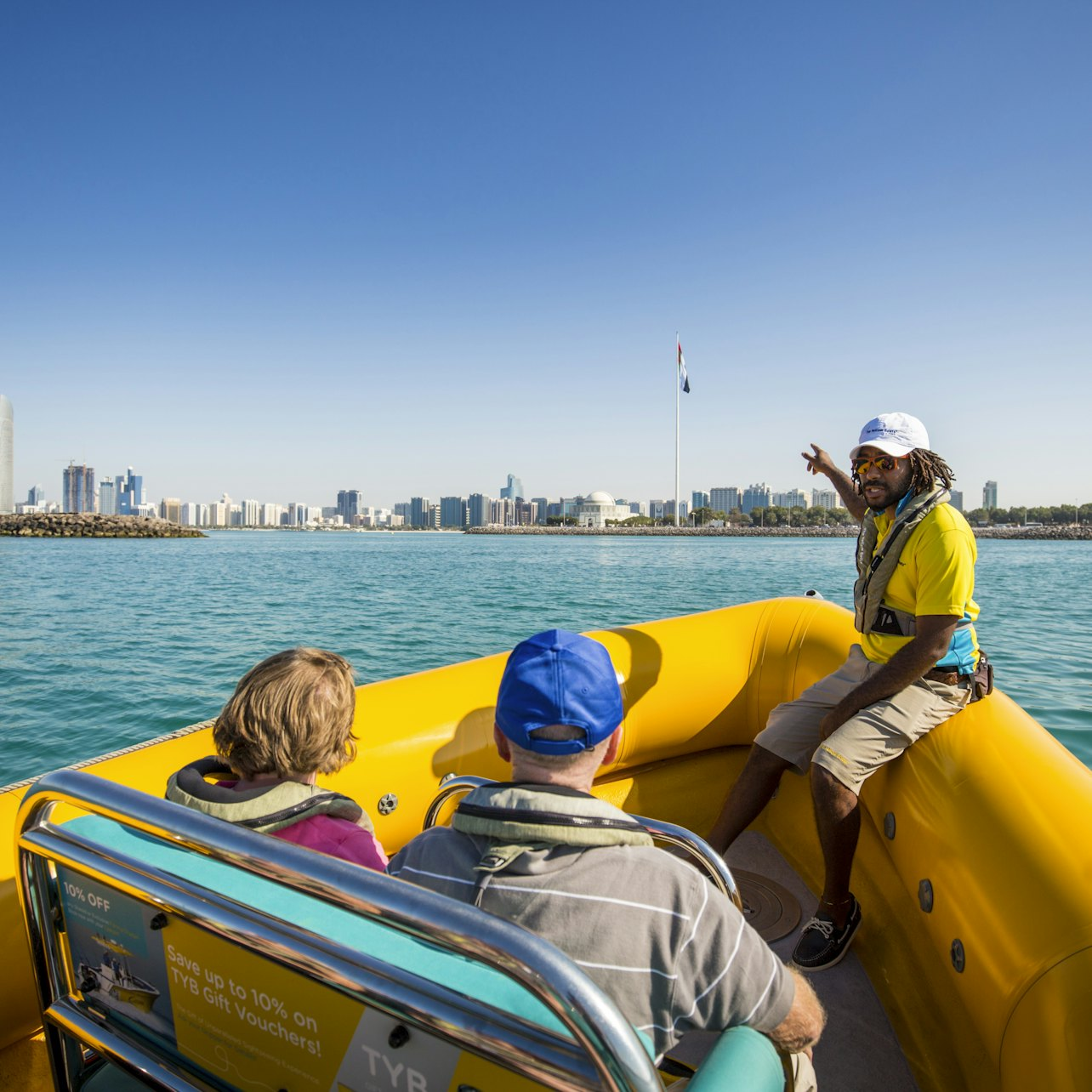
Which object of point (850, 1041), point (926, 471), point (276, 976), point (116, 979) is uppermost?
point (926, 471)

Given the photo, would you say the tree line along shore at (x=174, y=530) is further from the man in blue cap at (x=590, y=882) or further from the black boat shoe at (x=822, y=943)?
A: the man in blue cap at (x=590, y=882)

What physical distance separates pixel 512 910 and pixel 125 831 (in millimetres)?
678

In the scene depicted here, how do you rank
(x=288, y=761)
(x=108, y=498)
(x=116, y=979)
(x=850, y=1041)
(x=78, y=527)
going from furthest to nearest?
(x=108, y=498), (x=78, y=527), (x=850, y=1041), (x=288, y=761), (x=116, y=979)

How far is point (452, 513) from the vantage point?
7662 inches

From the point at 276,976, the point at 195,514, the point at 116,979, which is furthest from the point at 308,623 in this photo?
the point at 195,514

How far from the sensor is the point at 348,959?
0.95m

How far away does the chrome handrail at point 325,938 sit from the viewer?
0.79 meters

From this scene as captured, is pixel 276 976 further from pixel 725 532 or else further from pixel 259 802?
pixel 725 532

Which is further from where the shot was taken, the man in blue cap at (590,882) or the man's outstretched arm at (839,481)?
the man's outstretched arm at (839,481)

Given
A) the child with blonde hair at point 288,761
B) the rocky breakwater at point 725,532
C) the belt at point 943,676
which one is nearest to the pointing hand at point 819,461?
the belt at point 943,676

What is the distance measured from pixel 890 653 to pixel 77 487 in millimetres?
176090

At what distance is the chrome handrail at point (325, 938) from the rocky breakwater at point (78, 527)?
237ft

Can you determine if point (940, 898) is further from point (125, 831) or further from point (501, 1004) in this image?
point (125, 831)

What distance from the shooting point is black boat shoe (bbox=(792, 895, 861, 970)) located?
7.97 ft
